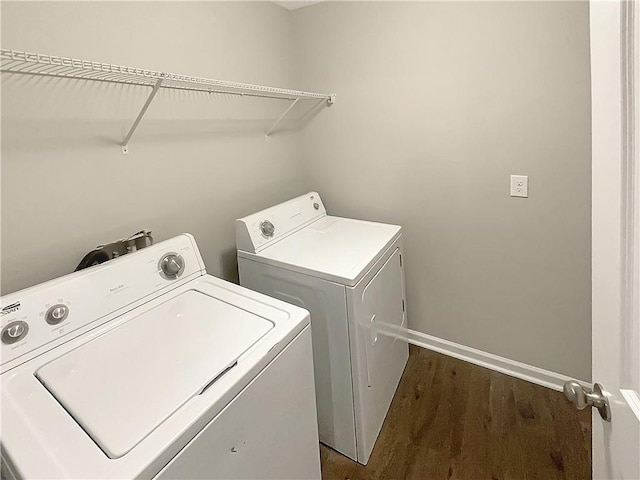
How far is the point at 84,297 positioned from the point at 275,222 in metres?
0.98

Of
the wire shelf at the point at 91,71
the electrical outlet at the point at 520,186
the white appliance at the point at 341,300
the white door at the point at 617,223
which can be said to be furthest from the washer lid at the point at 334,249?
the white door at the point at 617,223

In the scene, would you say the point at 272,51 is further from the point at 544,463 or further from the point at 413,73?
the point at 544,463

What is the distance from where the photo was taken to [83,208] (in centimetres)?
141

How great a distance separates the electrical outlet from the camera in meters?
1.86

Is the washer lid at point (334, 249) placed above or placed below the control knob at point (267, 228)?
below

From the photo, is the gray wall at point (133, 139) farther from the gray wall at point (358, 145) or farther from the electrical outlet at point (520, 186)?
the electrical outlet at point (520, 186)

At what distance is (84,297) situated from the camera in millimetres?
1193

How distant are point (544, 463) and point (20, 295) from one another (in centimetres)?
207

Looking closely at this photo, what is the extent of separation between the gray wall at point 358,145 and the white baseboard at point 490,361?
0.05 meters

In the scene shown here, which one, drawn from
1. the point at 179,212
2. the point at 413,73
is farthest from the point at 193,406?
the point at 413,73

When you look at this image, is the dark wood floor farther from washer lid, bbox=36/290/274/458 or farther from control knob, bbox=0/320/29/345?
control knob, bbox=0/320/29/345

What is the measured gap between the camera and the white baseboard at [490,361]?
2.02m

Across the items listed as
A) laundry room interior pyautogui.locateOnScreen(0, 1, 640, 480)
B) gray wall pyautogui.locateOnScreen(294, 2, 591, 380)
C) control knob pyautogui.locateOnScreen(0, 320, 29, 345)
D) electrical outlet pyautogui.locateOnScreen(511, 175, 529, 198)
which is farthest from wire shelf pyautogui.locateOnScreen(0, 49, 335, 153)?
electrical outlet pyautogui.locateOnScreen(511, 175, 529, 198)

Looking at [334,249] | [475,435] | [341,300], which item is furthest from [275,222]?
[475,435]
